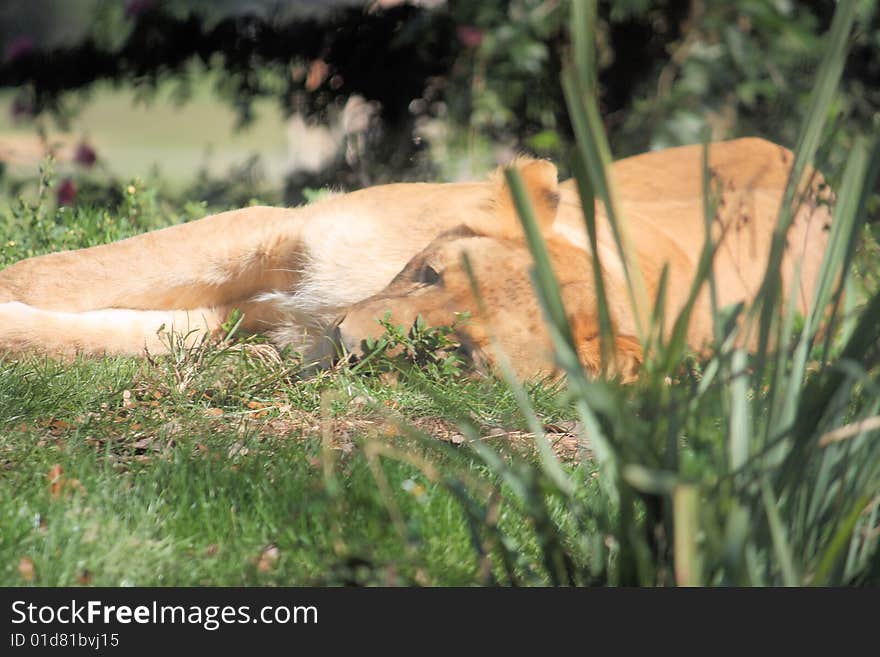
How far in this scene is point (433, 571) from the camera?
6.07 feet

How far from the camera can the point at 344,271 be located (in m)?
3.61

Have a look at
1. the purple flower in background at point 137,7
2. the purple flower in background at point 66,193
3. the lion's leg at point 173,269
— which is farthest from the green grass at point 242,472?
the purple flower in background at point 137,7

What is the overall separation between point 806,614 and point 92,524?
4.10ft

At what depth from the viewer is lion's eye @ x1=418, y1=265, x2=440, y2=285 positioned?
3267 mm

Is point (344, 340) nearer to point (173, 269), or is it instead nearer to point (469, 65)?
point (173, 269)

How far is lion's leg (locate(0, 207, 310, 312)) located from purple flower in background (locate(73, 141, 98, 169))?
192cm

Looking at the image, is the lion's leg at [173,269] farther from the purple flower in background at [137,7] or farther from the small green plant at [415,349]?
the purple flower in background at [137,7]

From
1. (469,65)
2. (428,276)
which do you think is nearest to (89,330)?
(428,276)

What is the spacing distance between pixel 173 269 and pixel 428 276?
3.25 ft

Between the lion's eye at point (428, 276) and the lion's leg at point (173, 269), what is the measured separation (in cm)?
57

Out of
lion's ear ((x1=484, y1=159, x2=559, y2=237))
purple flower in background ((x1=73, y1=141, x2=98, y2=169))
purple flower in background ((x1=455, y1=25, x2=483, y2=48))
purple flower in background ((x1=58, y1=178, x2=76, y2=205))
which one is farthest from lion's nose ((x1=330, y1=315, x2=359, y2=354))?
purple flower in background ((x1=455, y1=25, x2=483, y2=48))

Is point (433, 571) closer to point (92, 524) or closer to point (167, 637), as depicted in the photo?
point (167, 637)

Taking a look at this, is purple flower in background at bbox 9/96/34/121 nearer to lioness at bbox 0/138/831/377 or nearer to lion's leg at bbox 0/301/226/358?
lioness at bbox 0/138/831/377

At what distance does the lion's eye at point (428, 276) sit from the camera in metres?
3.27
